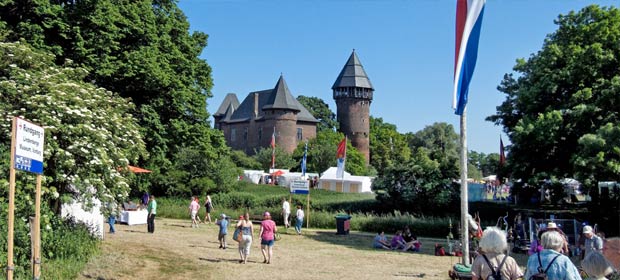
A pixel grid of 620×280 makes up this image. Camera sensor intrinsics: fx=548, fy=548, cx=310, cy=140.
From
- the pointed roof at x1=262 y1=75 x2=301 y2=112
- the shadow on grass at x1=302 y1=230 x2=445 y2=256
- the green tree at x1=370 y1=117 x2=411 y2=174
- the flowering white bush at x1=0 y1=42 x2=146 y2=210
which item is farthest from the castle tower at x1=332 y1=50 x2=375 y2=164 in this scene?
the flowering white bush at x1=0 y1=42 x2=146 y2=210

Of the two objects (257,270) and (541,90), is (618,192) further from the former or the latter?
(257,270)

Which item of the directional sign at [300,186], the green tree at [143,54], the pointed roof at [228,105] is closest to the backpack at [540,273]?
the green tree at [143,54]

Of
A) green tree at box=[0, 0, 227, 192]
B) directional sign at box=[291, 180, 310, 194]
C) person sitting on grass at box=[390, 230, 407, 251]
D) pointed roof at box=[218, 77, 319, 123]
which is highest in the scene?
pointed roof at box=[218, 77, 319, 123]

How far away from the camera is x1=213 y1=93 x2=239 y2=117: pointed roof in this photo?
390ft

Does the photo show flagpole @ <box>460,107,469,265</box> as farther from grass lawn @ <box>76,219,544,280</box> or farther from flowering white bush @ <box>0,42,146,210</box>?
flowering white bush @ <box>0,42,146,210</box>

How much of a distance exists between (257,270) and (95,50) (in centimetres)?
1444

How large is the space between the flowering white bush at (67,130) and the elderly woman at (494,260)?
10.2m

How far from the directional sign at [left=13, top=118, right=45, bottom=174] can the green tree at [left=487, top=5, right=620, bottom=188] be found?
18.8 meters

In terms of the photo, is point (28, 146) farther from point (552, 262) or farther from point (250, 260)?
point (250, 260)

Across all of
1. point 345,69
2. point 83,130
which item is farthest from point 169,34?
point 345,69

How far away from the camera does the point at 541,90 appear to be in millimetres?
26000

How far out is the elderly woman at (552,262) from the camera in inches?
216

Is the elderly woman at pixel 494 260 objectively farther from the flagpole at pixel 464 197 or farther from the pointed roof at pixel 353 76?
the pointed roof at pixel 353 76

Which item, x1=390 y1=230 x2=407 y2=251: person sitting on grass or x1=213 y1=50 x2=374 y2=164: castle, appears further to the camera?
x1=213 y1=50 x2=374 y2=164: castle
